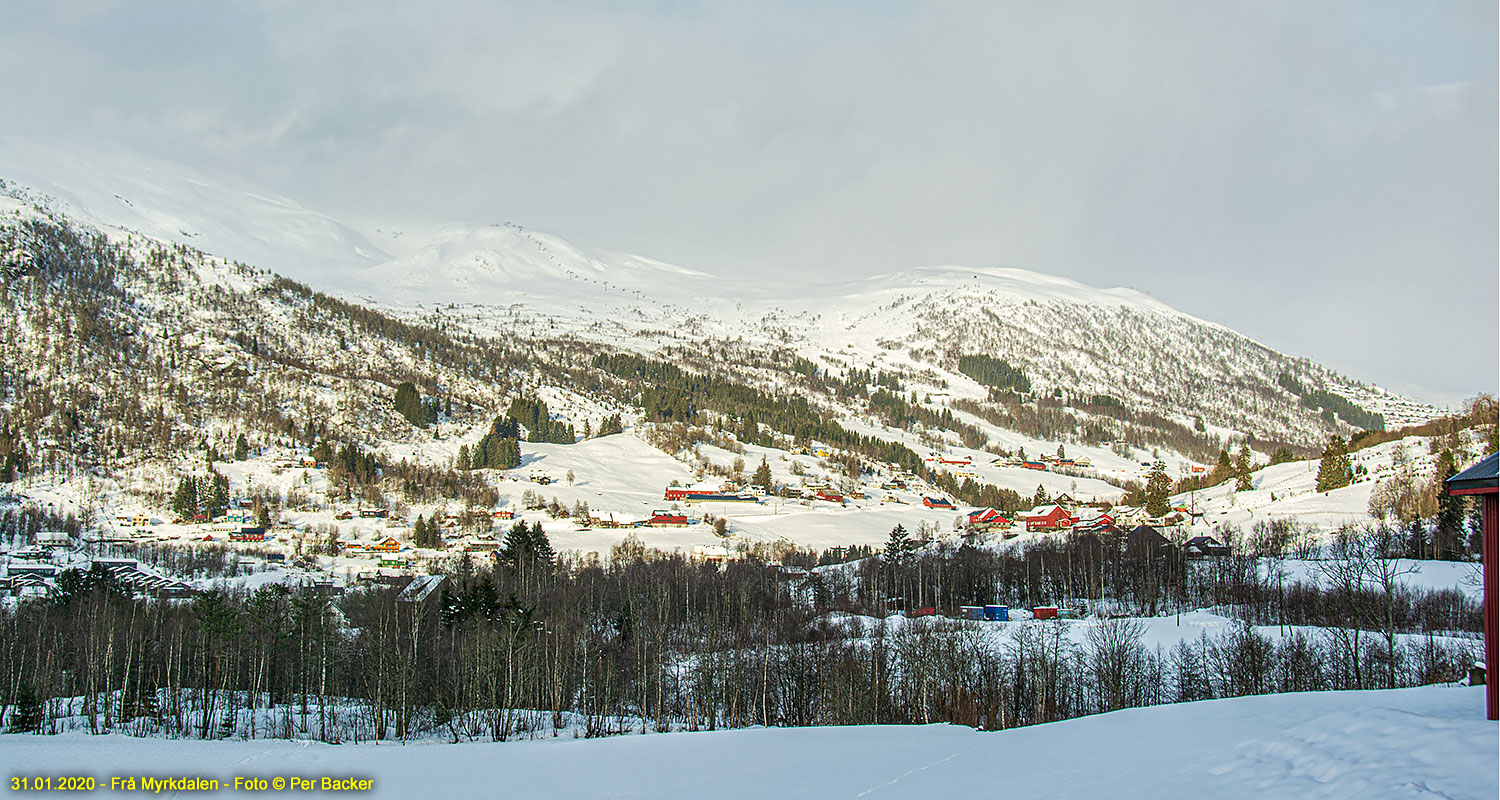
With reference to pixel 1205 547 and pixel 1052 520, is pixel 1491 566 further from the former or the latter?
pixel 1052 520

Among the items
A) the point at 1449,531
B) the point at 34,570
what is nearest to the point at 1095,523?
the point at 1449,531

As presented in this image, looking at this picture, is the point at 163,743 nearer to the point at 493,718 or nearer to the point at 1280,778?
the point at 493,718

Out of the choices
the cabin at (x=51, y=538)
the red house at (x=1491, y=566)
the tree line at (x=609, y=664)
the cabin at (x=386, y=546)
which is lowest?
the tree line at (x=609, y=664)

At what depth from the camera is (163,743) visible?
45531 mm

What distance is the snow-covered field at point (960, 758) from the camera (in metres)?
12.7

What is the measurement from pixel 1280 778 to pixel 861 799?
936 centimetres

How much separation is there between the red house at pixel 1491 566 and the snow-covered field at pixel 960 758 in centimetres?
78

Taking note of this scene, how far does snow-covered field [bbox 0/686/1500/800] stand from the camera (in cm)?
1273

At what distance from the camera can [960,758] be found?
23.0 m

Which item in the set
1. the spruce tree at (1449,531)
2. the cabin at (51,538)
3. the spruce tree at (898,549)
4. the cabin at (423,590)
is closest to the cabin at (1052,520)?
the spruce tree at (898,549)

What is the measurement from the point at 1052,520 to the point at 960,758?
144887 mm

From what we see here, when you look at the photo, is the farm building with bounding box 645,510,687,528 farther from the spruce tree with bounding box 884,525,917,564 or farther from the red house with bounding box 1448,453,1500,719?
the red house with bounding box 1448,453,1500,719

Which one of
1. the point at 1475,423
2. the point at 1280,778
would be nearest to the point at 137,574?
the point at 1280,778

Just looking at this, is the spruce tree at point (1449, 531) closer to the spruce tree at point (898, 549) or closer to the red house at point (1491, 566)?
the spruce tree at point (898, 549)
